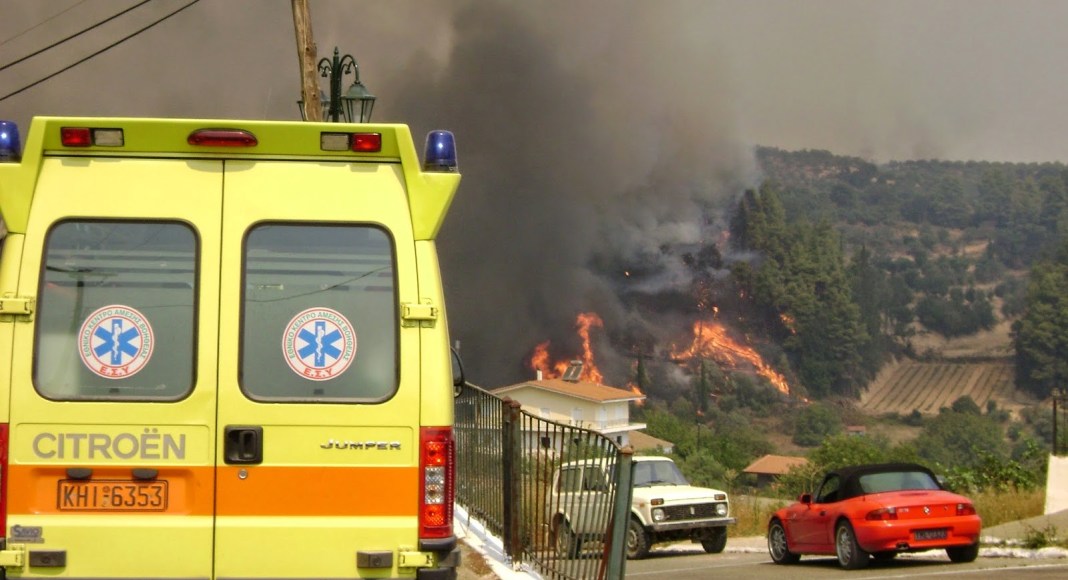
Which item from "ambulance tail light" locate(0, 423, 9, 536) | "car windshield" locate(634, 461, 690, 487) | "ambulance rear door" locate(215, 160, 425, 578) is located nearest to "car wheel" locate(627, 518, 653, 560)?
"car windshield" locate(634, 461, 690, 487)

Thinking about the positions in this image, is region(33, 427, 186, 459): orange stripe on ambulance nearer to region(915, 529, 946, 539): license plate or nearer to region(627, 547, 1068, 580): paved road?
region(627, 547, 1068, 580): paved road

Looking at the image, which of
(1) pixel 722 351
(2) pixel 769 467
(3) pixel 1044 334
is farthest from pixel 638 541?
(3) pixel 1044 334

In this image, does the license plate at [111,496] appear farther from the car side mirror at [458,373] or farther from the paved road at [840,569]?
the paved road at [840,569]

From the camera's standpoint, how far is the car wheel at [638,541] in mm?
18656

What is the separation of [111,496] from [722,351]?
497ft

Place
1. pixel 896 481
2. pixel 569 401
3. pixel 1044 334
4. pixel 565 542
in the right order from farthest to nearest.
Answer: pixel 1044 334, pixel 569 401, pixel 896 481, pixel 565 542

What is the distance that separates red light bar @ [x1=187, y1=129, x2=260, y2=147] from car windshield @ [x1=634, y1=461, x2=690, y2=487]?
1455cm

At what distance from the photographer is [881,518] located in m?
15.2

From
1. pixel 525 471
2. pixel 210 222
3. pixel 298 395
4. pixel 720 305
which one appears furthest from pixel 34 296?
pixel 720 305

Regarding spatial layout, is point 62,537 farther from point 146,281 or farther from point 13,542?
point 146,281

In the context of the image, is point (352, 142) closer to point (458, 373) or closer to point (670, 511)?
point (458, 373)

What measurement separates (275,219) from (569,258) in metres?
123

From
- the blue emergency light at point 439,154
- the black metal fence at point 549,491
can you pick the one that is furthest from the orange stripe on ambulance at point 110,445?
the black metal fence at point 549,491

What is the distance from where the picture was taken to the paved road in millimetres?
14055
